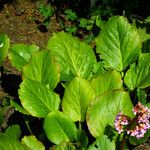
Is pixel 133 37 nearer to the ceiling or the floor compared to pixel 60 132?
nearer to the ceiling

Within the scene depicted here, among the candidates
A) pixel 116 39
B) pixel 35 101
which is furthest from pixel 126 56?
pixel 35 101

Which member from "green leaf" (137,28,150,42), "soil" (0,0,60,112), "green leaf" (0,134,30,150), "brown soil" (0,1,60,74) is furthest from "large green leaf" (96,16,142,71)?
"brown soil" (0,1,60,74)

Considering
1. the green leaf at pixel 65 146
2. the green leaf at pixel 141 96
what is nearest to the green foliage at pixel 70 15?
the green leaf at pixel 141 96

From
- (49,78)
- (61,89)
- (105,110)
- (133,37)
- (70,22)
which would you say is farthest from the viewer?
(70,22)

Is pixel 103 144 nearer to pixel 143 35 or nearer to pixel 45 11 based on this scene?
pixel 143 35

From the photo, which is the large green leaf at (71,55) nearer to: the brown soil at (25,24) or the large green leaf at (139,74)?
the large green leaf at (139,74)

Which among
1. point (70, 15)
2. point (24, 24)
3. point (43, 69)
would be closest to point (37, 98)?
point (43, 69)

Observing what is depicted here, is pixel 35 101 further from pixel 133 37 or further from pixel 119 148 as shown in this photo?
pixel 133 37
